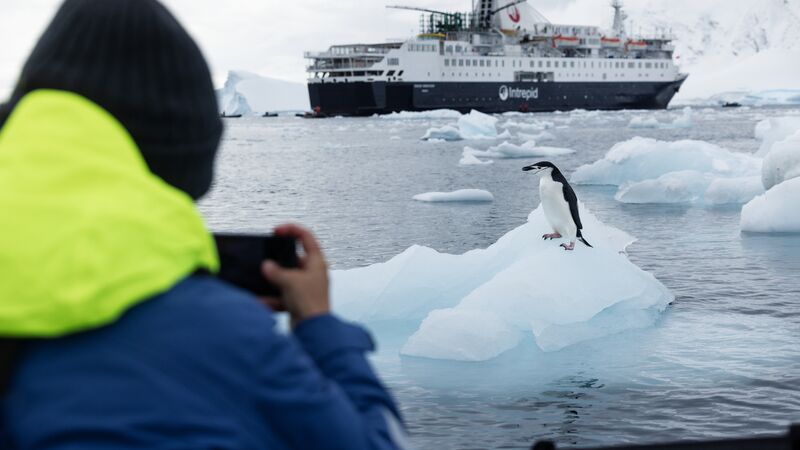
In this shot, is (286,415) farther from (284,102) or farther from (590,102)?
(284,102)

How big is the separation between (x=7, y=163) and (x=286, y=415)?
0.36 metres

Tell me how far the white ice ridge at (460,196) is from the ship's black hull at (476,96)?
129 ft

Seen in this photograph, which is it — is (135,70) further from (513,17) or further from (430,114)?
(513,17)

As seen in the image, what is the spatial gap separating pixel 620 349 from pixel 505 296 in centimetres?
75

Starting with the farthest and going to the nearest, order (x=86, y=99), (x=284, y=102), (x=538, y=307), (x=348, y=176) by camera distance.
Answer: (x=284, y=102)
(x=348, y=176)
(x=538, y=307)
(x=86, y=99)

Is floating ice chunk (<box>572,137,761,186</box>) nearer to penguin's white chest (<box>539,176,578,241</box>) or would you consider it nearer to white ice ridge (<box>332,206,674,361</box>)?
penguin's white chest (<box>539,176,578,241</box>)

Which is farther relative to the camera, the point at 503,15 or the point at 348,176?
the point at 503,15

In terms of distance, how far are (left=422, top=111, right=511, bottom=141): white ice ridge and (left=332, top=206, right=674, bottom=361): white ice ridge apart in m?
27.5

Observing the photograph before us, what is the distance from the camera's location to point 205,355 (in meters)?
0.89

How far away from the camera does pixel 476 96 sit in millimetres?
56750

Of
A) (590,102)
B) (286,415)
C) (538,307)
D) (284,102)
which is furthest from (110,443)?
(284,102)

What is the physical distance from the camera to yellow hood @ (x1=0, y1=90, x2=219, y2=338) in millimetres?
829

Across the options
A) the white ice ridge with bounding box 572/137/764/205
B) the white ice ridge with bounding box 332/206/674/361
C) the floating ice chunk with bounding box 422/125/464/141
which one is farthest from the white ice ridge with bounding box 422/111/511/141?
the white ice ridge with bounding box 332/206/674/361

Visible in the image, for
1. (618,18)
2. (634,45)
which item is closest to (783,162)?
(634,45)
